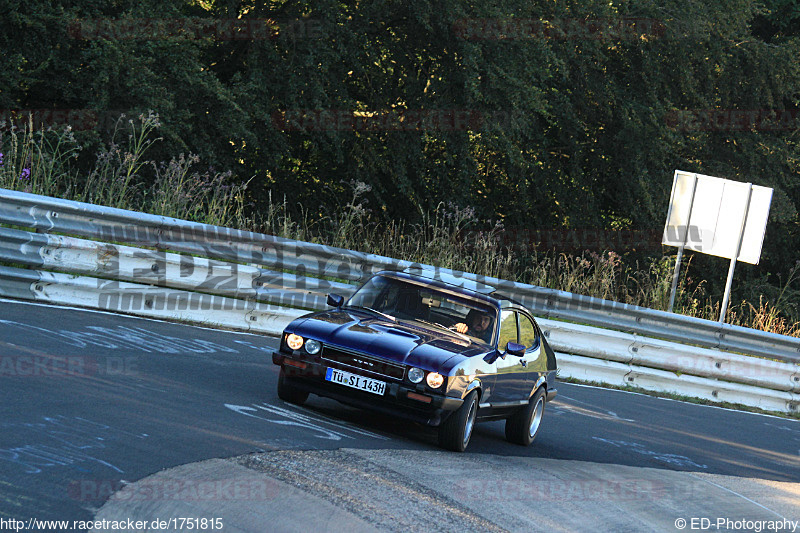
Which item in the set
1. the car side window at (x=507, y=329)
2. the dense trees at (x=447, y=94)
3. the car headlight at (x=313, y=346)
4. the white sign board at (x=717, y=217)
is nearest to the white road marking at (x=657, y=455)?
the car side window at (x=507, y=329)

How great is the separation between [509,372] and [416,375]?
4.89 ft

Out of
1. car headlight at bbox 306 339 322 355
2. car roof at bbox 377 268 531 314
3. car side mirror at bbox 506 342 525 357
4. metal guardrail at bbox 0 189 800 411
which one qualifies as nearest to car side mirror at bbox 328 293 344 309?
car roof at bbox 377 268 531 314

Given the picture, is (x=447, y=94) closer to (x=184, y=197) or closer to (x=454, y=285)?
(x=184, y=197)

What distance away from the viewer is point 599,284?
18562mm

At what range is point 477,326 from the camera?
9.55 meters

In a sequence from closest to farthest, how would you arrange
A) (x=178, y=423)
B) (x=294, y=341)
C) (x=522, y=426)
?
(x=178, y=423)
(x=294, y=341)
(x=522, y=426)

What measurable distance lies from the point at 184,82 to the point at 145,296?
947 centimetres

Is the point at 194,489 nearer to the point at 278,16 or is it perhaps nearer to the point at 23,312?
the point at 23,312

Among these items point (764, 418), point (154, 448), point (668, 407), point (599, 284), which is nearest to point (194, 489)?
point (154, 448)

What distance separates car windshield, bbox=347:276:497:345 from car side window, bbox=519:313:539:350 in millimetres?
690

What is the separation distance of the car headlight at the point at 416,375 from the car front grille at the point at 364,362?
0.06 metres

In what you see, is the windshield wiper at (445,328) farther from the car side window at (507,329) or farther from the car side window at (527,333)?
the car side window at (527,333)

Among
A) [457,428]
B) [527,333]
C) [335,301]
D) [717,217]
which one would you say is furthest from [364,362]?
[717,217]

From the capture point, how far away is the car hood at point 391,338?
27.5ft
